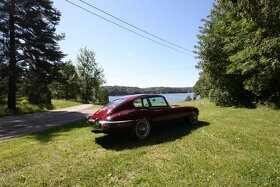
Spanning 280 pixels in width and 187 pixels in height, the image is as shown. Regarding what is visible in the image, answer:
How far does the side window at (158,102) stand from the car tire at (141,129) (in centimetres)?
81

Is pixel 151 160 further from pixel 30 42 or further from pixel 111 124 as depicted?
pixel 30 42

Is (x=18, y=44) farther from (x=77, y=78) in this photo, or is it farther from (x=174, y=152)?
(x=77, y=78)

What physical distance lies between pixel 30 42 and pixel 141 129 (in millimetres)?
18422

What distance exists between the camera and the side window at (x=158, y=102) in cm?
777

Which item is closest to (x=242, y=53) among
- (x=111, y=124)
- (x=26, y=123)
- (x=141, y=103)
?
(x=141, y=103)

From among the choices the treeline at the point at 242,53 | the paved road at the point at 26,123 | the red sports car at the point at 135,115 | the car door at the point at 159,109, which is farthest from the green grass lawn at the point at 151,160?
the treeline at the point at 242,53

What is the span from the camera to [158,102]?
800 cm

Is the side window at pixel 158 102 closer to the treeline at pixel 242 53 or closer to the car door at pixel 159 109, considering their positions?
the car door at pixel 159 109

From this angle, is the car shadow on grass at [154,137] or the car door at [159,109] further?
the car door at [159,109]

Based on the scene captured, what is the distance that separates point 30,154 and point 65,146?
101 cm

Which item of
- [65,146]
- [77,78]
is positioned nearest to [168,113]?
[65,146]

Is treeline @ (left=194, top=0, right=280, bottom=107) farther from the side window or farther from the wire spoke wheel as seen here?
the wire spoke wheel

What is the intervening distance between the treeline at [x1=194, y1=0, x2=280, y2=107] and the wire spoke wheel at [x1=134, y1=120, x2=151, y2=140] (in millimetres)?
8020

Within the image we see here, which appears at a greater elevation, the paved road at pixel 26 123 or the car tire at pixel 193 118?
the car tire at pixel 193 118
